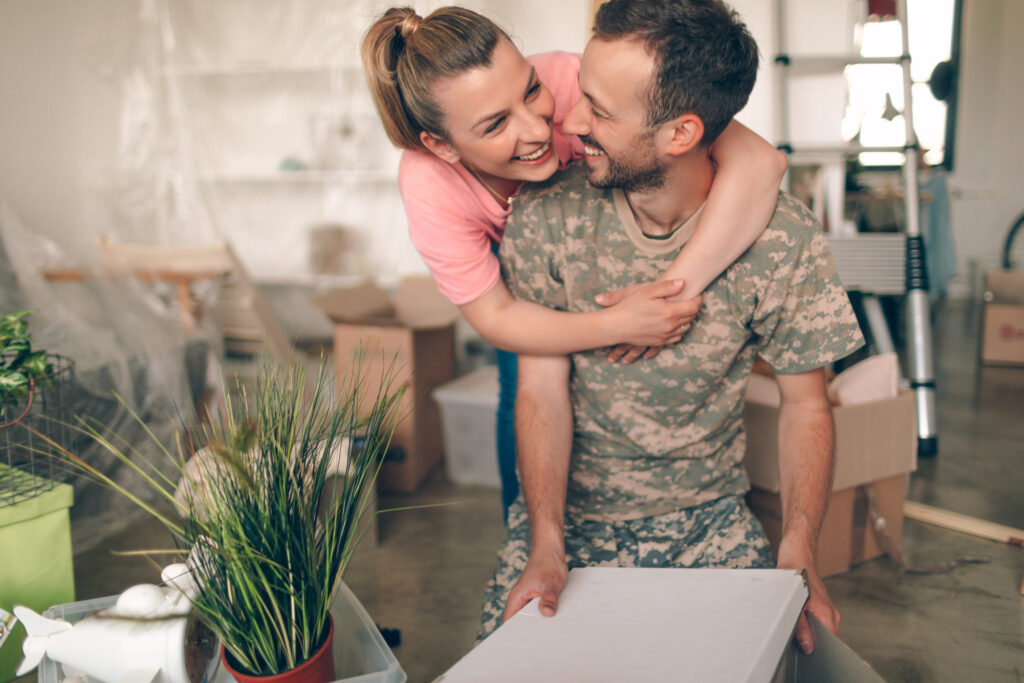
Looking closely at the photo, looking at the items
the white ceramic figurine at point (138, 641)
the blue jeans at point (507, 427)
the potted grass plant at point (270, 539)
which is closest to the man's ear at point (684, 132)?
the potted grass plant at point (270, 539)

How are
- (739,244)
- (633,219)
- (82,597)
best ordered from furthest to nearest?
(82,597) < (633,219) < (739,244)

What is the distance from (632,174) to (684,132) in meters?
0.09

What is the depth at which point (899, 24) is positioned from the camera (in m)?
2.56

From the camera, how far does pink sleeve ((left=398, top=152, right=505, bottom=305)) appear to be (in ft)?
4.05

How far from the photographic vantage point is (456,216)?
1.28 meters

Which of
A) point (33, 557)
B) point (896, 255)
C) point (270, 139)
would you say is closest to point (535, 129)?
point (33, 557)

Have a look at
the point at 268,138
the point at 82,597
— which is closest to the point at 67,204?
the point at 268,138

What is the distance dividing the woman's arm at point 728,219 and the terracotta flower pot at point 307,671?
659 millimetres

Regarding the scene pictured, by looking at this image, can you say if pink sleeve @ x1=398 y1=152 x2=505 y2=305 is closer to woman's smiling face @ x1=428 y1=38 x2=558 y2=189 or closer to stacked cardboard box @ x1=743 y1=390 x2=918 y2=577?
woman's smiling face @ x1=428 y1=38 x2=558 y2=189

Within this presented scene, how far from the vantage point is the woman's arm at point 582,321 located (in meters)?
1.09

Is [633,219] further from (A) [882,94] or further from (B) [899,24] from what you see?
(A) [882,94]

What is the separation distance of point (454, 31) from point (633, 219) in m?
0.39

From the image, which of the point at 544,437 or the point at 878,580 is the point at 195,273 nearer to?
the point at 544,437

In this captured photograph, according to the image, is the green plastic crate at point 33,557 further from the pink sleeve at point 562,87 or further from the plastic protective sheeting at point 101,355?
the pink sleeve at point 562,87
